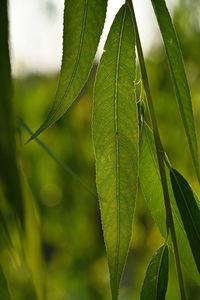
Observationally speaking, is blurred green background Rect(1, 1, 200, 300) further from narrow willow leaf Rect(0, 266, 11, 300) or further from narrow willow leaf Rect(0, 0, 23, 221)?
narrow willow leaf Rect(0, 0, 23, 221)

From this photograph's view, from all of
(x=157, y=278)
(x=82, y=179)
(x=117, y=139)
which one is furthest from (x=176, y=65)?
(x=82, y=179)

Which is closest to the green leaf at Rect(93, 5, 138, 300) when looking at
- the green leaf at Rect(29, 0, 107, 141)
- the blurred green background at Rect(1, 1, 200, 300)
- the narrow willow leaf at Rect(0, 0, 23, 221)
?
the green leaf at Rect(29, 0, 107, 141)

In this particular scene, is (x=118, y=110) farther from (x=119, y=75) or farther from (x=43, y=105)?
(x=43, y=105)

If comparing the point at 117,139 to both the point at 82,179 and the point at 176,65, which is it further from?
the point at 82,179

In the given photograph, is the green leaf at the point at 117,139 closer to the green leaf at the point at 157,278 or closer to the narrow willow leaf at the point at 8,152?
the green leaf at the point at 157,278

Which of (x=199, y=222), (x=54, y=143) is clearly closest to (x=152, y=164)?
(x=199, y=222)

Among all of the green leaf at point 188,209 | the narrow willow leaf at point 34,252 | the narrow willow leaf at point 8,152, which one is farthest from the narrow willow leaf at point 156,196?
the narrow willow leaf at point 8,152
